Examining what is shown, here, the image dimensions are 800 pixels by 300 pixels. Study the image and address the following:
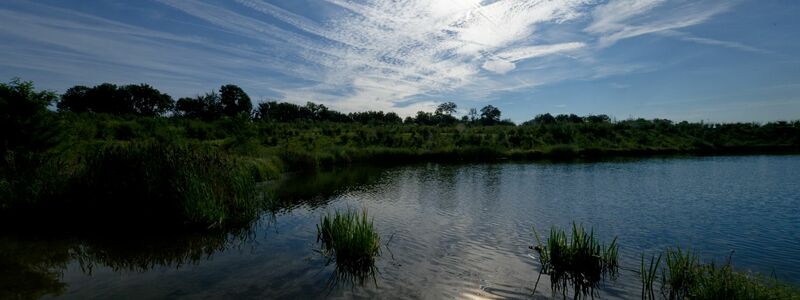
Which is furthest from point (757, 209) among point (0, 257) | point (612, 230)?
point (0, 257)

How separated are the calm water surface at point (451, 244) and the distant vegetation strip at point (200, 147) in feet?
6.41

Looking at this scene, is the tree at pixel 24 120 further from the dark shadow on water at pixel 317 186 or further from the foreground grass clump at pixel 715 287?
the foreground grass clump at pixel 715 287

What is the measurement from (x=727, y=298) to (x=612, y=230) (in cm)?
781

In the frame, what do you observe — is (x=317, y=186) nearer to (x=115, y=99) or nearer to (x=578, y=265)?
(x=578, y=265)

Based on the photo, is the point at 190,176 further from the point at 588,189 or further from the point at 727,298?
the point at 588,189

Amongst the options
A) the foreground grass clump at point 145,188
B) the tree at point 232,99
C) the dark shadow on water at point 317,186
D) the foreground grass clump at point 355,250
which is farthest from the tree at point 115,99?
the foreground grass clump at point 355,250

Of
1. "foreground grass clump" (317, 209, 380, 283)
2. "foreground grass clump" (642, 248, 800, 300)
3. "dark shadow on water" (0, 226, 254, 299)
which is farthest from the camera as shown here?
"foreground grass clump" (317, 209, 380, 283)

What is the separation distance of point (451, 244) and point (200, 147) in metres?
14.4

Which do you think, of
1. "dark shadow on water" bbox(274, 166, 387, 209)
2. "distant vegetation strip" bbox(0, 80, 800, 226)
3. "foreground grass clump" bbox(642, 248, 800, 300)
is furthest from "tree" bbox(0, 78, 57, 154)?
"foreground grass clump" bbox(642, 248, 800, 300)

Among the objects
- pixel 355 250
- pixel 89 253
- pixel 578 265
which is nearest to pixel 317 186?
pixel 89 253

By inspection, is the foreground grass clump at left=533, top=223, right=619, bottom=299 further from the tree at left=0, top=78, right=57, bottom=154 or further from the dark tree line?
the dark tree line

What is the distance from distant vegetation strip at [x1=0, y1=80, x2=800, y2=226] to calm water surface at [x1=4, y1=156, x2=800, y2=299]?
6.41 feet

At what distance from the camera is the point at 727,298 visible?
21.0 feet

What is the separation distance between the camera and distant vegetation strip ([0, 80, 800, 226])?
1410 centimetres
